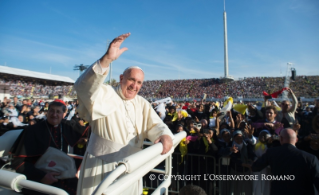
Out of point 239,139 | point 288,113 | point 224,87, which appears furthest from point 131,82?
point 224,87

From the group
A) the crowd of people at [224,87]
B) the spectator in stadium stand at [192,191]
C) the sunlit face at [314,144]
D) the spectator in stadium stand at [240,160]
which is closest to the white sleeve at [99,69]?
the spectator in stadium stand at [192,191]

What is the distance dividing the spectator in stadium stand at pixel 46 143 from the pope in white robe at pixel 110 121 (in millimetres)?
469

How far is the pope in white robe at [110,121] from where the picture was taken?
153 centimetres

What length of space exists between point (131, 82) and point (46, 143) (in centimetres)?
124

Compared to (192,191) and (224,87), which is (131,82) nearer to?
(192,191)

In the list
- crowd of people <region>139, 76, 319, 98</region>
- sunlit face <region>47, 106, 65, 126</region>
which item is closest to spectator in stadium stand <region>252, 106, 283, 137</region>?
sunlit face <region>47, 106, 65, 126</region>

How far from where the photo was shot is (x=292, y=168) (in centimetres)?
255

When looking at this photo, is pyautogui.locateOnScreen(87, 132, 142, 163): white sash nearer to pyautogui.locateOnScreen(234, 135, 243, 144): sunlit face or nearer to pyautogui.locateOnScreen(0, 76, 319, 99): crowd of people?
pyautogui.locateOnScreen(234, 135, 243, 144): sunlit face

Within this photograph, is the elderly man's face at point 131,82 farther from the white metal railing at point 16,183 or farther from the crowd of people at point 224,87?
the crowd of people at point 224,87

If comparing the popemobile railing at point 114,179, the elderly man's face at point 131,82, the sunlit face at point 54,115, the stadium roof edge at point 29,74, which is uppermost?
the stadium roof edge at point 29,74

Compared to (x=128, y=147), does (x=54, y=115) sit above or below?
above

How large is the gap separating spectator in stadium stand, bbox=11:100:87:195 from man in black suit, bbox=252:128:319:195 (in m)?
2.47

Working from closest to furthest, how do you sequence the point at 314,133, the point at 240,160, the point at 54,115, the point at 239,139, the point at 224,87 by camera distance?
1. the point at 54,115
2. the point at 240,160
3. the point at 239,139
4. the point at 314,133
5. the point at 224,87

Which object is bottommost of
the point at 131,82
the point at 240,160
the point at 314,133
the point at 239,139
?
the point at 240,160
